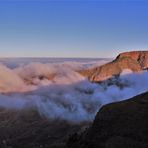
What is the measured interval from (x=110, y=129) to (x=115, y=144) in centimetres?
2476

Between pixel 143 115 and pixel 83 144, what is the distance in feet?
99.6

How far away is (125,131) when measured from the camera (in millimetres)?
180875

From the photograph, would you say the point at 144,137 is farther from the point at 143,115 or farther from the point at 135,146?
the point at 143,115

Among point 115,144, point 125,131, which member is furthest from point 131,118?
point 115,144

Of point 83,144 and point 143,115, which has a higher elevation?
point 143,115

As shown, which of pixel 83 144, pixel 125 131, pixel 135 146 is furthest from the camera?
pixel 83 144

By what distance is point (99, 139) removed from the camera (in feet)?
605

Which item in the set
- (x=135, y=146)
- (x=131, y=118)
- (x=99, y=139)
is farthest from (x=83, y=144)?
(x=135, y=146)

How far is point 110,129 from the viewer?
191750 millimetres

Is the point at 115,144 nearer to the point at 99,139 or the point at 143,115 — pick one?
the point at 99,139

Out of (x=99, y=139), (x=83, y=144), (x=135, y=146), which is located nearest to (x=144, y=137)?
(x=135, y=146)

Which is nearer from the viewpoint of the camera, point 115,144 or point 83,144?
point 115,144

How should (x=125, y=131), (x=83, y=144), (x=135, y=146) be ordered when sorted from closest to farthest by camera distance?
(x=135, y=146) → (x=125, y=131) → (x=83, y=144)

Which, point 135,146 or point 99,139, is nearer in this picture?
point 135,146
